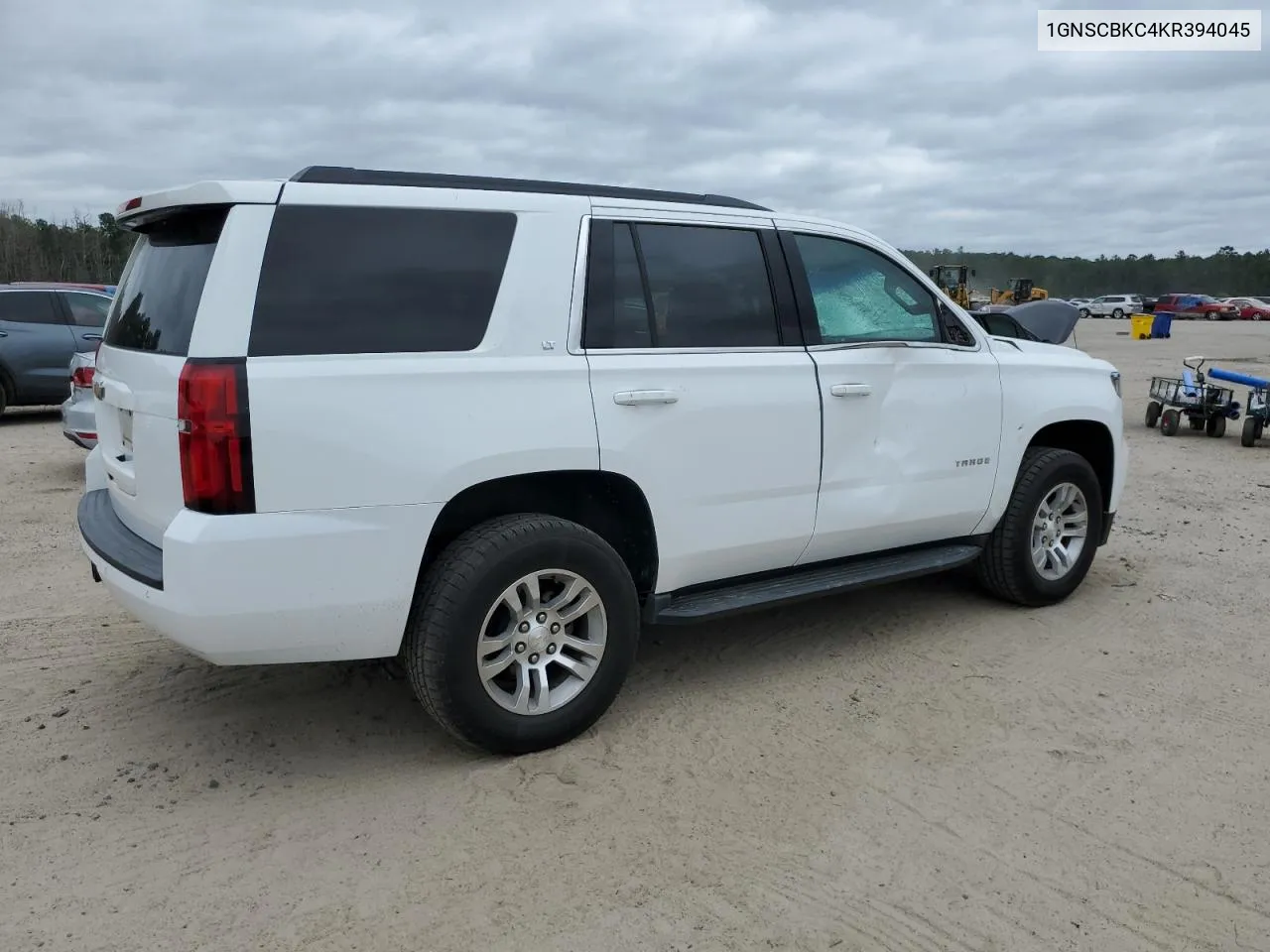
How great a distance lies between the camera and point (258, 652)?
10.5 feet

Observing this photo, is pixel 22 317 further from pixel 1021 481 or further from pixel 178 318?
pixel 1021 481

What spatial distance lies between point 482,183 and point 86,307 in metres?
11.0

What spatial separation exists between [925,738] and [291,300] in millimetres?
2741

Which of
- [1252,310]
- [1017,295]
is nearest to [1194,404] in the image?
[1017,295]

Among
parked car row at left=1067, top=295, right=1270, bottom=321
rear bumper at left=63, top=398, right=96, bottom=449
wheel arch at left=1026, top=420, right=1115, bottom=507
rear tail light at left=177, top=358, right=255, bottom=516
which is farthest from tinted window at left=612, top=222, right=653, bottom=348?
parked car row at left=1067, top=295, right=1270, bottom=321

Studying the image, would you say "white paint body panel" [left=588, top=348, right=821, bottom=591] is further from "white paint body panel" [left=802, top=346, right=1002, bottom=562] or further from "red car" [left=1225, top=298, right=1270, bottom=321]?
"red car" [left=1225, top=298, right=1270, bottom=321]

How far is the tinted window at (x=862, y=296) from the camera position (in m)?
4.45

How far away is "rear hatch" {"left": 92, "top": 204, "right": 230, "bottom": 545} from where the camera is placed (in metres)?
3.21

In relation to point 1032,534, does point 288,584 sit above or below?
above

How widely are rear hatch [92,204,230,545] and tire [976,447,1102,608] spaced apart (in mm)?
3855

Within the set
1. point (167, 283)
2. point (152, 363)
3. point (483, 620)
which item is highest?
point (167, 283)

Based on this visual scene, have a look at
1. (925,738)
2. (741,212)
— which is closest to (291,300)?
(741,212)

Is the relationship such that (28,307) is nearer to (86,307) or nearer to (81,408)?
(86,307)

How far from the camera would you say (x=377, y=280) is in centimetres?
332
